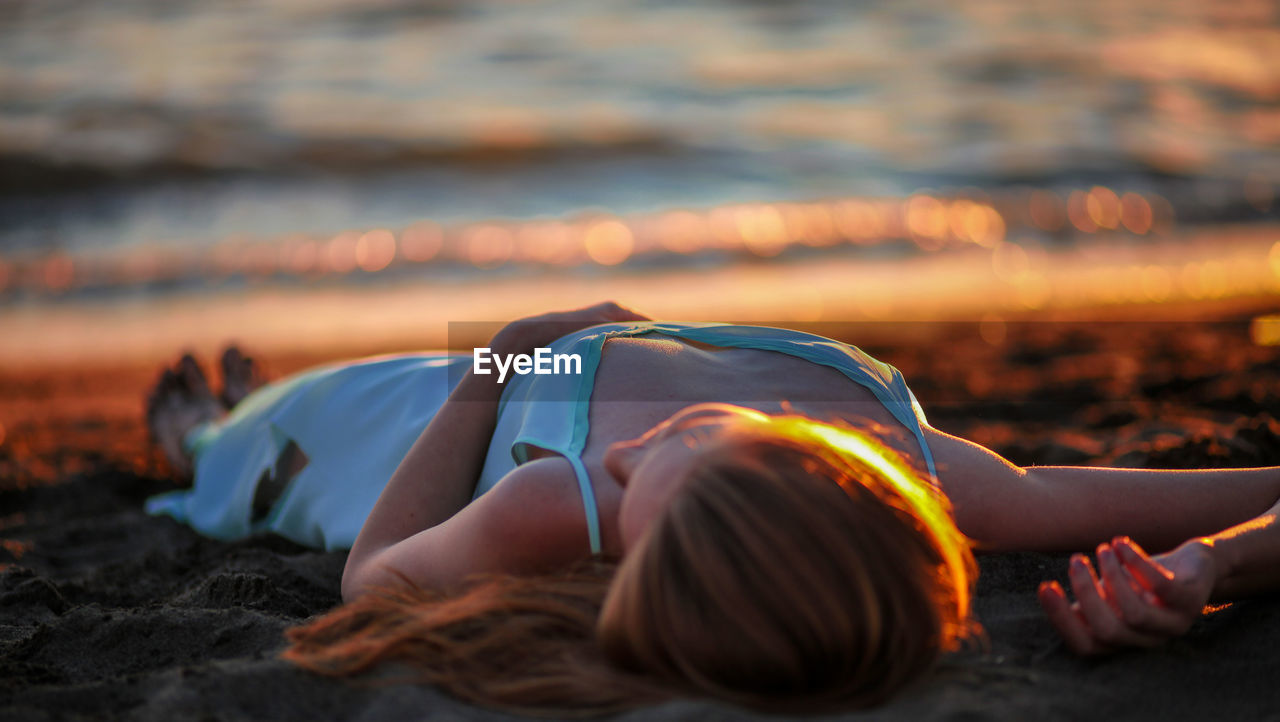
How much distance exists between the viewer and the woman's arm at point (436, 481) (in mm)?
1908

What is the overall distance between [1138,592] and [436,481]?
1332mm

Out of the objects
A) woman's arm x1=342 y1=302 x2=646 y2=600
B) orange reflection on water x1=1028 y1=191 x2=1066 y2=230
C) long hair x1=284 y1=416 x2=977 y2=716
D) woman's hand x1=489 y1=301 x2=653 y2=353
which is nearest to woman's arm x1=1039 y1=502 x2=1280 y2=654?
long hair x1=284 y1=416 x2=977 y2=716

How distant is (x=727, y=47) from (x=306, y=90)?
6.44 m

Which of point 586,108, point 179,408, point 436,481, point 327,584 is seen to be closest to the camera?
point 436,481

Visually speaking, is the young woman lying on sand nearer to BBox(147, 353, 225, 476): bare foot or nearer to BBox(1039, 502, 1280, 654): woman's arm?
BBox(1039, 502, 1280, 654): woman's arm

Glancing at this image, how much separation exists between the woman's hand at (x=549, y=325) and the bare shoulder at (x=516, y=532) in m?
0.69

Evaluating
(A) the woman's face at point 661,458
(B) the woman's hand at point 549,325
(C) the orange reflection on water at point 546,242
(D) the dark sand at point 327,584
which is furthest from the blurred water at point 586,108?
(A) the woman's face at point 661,458

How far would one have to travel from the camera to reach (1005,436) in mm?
3701

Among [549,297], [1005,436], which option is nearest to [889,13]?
[549,297]

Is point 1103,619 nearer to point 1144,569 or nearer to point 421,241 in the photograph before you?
point 1144,569

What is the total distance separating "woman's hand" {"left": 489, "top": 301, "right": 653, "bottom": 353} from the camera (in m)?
2.42

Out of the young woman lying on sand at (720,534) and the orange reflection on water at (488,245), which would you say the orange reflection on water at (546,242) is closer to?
the orange reflection on water at (488,245)

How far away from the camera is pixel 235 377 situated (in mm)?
4055

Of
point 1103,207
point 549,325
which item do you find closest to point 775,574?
point 549,325
